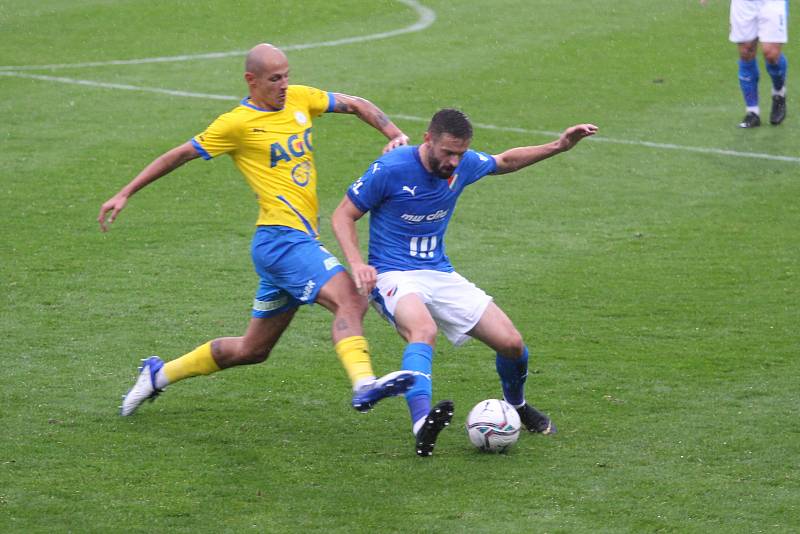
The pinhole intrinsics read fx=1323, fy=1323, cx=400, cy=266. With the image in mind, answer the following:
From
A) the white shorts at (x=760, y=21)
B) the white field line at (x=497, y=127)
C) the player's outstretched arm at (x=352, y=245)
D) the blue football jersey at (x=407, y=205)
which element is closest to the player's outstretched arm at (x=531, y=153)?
the blue football jersey at (x=407, y=205)

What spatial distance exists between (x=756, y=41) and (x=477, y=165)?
758 centimetres

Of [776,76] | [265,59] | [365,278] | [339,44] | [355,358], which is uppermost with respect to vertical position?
[265,59]

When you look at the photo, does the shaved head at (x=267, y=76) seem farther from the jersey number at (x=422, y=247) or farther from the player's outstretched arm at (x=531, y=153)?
the player's outstretched arm at (x=531, y=153)

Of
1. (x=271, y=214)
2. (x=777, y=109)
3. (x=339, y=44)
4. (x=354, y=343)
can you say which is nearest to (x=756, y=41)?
(x=777, y=109)

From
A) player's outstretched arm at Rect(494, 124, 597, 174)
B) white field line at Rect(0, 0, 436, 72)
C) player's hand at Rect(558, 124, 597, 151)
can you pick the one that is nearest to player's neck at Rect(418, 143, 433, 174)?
player's outstretched arm at Rect(494, 124, 597, 174)

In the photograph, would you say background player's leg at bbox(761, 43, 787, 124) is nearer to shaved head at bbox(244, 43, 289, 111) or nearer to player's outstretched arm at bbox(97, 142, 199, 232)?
shaved head at bbox(244, 43, 289, 111)

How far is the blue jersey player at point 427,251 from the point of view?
6.62 m

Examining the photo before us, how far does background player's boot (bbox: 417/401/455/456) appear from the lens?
614 centimetres

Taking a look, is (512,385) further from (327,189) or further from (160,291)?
(327,189)

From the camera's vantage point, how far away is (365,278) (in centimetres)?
642

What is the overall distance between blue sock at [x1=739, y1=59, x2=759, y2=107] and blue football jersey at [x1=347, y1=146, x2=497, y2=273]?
730 cm

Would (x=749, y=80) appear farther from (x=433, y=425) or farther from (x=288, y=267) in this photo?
(x=433, y=425)

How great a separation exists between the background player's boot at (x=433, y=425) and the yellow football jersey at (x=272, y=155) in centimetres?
135

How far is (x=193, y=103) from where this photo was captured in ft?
47.4
